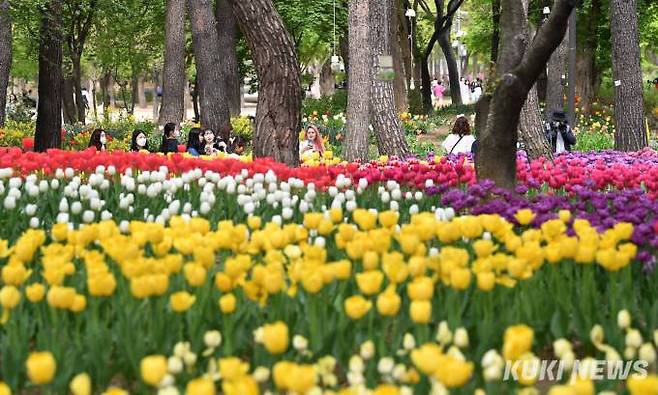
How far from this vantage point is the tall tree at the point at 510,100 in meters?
7.50

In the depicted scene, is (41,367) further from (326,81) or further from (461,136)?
(326,81)

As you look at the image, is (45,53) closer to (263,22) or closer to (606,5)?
(263,22)

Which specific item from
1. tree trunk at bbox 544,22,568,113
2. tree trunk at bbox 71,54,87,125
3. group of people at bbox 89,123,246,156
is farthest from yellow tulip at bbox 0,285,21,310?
tree trunk at bbox 71,54,87,125

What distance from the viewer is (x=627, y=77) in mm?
17406

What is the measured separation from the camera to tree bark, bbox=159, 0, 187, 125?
2344 cm

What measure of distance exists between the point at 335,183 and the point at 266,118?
12.1 feet

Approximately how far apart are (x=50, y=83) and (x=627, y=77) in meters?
10.2

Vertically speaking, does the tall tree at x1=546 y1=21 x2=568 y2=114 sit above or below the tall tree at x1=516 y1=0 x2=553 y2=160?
above

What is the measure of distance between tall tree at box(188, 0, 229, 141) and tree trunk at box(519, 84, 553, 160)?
7474 millimetres

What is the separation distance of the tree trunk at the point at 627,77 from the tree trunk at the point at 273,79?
7.73 m

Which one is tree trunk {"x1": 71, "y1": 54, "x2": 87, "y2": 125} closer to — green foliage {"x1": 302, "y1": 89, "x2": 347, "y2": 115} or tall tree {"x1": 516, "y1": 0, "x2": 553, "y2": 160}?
green foliage {"x1": 302, "y1": 89, "x2": 347, "y2": 115}

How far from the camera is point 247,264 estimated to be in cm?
412

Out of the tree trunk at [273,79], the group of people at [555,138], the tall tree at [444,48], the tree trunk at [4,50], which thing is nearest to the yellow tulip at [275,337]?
the tree trunk at [273,79]

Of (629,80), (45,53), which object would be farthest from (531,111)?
(45,53)
